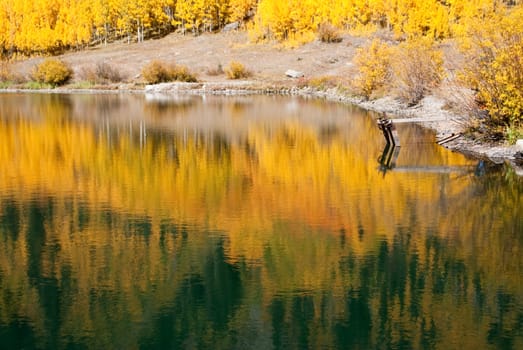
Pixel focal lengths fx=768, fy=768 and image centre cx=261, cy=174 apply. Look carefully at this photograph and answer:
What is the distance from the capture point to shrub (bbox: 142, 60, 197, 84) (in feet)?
258

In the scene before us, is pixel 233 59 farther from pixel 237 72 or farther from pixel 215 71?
pixel 237 72

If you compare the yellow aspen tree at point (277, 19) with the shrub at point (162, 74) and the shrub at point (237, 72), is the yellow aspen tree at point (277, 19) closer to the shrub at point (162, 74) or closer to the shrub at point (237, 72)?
the shrub at point (237, 72)

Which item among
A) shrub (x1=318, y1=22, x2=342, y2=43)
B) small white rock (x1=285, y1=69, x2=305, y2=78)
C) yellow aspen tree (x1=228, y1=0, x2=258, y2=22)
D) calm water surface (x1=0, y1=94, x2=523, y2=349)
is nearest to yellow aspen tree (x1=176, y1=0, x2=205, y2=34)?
yellow aspen tree (x1=228, y1=0, x2=258, y2=22)

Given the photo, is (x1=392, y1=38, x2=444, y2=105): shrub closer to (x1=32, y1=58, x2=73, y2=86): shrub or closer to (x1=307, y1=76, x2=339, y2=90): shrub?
(x1=307, y1=76, x2=339, y2=90): shrub

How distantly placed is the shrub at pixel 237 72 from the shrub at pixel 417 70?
34.2 m

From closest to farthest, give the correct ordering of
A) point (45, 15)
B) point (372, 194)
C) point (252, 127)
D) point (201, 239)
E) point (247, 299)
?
1. point (247, 299)
2. point (201, 239)
3. point (372, 194)
4. point (252, 127)
5. point (45, 15)

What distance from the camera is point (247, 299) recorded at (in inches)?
530

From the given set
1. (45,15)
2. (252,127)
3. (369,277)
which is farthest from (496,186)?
(45,15)

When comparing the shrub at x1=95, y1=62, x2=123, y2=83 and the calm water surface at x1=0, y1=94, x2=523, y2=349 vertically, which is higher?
the shrub at x1=95, y1=62, x2=123, y2=83

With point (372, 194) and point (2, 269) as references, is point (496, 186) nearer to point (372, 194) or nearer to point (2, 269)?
point (372, 194)

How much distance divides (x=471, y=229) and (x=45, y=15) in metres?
122

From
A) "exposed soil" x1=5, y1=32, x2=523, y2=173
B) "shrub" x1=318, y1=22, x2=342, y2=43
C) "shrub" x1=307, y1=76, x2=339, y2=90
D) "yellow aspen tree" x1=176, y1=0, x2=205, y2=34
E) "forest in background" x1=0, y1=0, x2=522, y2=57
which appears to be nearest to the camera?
"shrub" x1=307, y1=76, x2=339, y2=90

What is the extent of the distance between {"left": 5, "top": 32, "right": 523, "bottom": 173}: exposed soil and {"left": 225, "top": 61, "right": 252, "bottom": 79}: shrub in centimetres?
95

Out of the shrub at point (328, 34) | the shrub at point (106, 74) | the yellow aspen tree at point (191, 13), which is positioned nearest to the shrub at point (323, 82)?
the shrub at point (328, 34)
